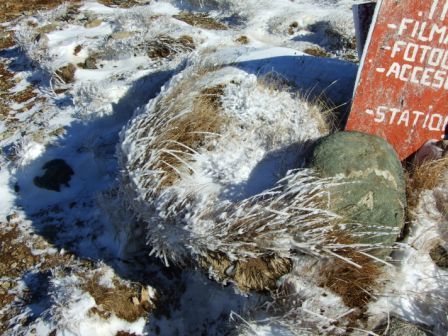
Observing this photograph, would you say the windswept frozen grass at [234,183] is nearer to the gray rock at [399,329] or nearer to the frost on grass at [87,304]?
the gray rock at [399,329]

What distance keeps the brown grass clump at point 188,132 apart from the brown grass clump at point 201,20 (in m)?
3.54

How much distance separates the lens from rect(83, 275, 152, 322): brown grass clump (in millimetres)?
3977

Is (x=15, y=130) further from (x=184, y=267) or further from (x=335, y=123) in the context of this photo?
(x=335, y=123)

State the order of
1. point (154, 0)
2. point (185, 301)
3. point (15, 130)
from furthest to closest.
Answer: point (154, 0) < point (15, 130) < point (185, 301)

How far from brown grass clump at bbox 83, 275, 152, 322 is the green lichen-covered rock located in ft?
6.40

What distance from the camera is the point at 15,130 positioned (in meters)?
6.03

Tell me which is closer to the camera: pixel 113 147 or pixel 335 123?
pixel 335 123

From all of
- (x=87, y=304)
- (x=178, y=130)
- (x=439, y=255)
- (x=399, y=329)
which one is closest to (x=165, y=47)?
(x=178, y=130)

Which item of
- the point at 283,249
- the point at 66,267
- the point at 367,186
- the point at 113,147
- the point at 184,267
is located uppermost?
the point at 367,186

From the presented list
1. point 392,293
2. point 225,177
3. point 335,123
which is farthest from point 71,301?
point 335,123

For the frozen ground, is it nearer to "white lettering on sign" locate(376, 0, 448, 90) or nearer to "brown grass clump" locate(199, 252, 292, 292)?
"brown grass clump" locate(199, 252, 292, 292)

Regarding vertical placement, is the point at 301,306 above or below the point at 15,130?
above

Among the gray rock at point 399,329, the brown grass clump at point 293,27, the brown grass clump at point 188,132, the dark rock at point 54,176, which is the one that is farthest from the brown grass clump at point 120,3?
the gray rock at point 399,329

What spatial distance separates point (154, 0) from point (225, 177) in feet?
20.3
